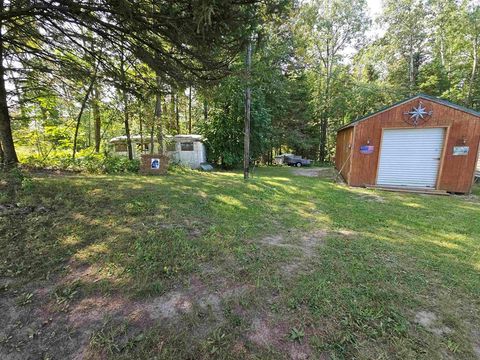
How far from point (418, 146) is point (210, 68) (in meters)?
7.30

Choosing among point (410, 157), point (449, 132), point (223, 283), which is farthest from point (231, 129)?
point (223, 283)

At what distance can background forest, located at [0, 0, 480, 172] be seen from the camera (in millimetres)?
3346

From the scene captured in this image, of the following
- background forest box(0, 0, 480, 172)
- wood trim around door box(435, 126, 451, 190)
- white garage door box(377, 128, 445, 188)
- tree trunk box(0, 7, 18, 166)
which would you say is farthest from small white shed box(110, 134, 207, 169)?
wood trim around door box(435, 126, 451, 190)

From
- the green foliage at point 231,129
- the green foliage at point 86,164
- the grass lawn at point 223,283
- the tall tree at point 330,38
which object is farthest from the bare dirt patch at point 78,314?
the tall tree at point 330,38

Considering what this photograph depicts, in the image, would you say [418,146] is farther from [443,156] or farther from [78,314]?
[78,314]

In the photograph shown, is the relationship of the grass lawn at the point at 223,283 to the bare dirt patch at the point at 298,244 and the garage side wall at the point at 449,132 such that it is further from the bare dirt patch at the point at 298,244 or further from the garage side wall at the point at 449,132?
the garage side wall at the point at 449,132

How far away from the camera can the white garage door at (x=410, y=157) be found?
7375 millimetres

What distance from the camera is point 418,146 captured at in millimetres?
7504

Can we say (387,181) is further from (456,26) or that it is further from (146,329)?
(456,26)

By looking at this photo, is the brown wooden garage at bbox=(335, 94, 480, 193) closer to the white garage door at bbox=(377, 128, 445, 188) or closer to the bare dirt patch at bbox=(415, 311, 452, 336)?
the white garage door at bbox=(377, 128, 445, 188)

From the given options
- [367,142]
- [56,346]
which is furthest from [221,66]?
[367,142]

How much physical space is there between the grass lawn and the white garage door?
12.5 ft

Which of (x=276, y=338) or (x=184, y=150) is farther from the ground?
(x=184, y=150)

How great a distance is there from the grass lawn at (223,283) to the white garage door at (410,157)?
383 cm
